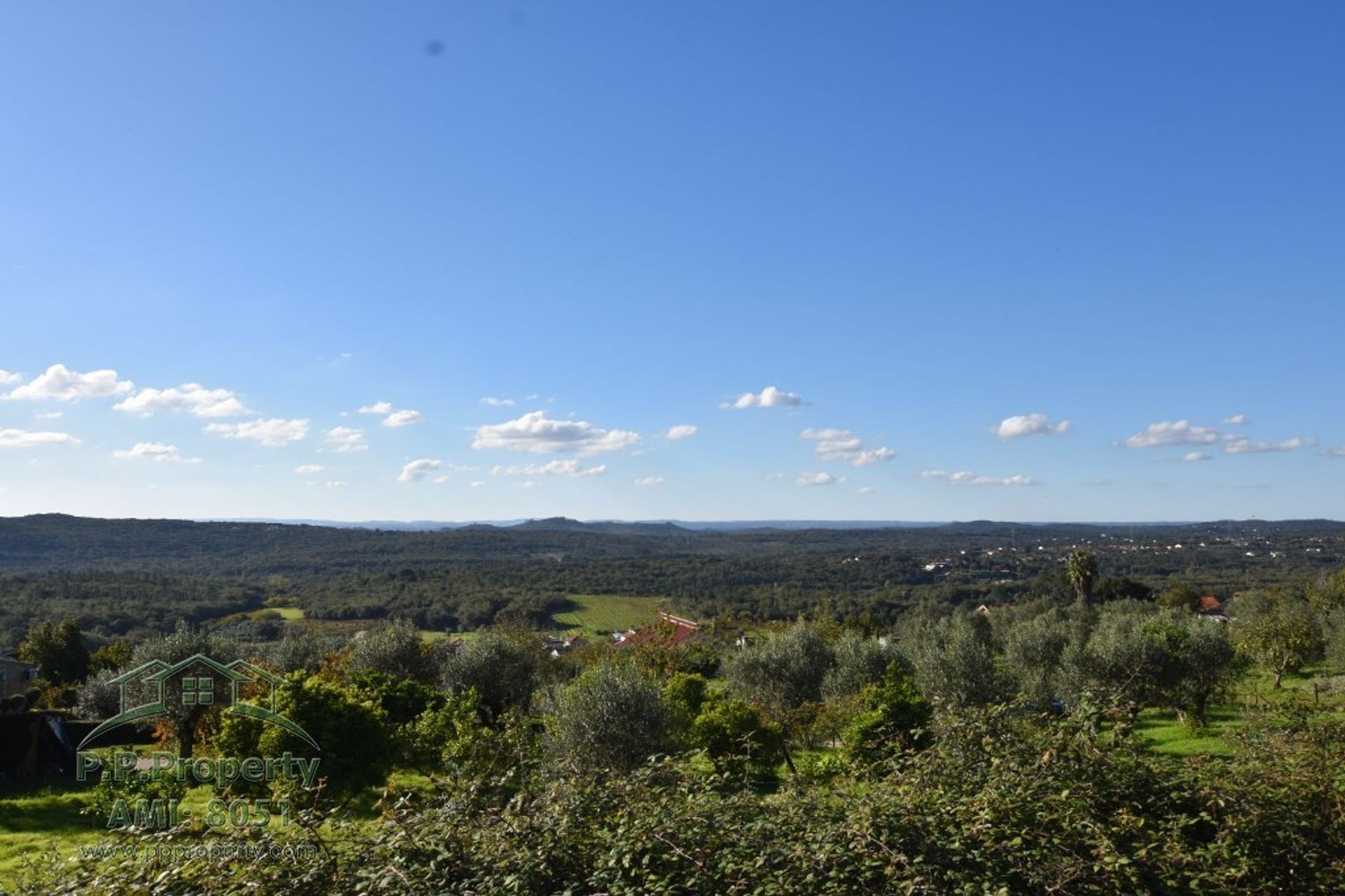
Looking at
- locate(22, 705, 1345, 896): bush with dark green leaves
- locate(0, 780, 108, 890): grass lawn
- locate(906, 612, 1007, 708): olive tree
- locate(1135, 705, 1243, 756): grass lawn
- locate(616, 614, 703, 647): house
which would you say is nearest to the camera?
locate(22, 705, 1345, 896): bush with dark green leaves

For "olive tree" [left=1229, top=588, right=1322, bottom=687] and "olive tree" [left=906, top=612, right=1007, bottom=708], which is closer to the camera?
"olive tree" [left=906, top=612, right=1007, bottom=708]

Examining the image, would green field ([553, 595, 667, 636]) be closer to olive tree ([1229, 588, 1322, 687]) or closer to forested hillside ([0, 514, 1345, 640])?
forested hillside ([0, 514, 1345, 640])

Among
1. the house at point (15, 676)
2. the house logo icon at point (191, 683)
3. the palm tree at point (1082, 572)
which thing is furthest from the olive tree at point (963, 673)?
the house at point (15, 676)

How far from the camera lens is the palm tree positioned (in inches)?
2251

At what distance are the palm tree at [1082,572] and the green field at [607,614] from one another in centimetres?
3949

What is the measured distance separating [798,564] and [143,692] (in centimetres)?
12198

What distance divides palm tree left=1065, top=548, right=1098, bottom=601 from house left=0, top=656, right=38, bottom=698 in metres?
63.2

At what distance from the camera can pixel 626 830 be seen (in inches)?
178

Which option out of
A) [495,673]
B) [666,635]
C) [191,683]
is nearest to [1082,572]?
[666,635]

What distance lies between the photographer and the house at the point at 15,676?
38125 mm

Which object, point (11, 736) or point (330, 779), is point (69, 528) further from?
point (330, 779)

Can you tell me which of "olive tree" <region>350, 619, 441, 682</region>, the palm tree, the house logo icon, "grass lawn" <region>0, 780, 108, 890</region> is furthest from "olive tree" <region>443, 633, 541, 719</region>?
the palm tree

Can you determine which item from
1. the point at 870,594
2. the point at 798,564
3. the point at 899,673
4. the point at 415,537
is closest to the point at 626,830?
the point at 899,673

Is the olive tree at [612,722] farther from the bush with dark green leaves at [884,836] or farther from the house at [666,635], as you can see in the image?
the house at [666,635]
